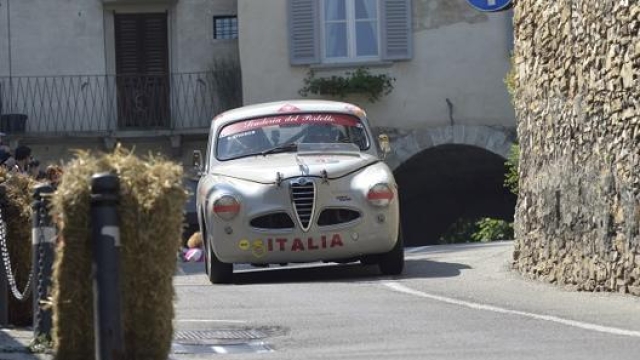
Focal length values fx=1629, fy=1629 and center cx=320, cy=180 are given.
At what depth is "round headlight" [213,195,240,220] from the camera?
15.4 meters

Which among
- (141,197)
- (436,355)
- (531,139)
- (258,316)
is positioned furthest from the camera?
(531,139)

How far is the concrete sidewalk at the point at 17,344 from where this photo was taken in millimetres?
8711

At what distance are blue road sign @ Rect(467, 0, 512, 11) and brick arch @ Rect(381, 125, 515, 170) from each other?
39.0ft

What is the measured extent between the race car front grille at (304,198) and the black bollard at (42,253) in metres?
6.35

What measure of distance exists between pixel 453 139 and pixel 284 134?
12.1 m

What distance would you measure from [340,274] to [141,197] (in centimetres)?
919

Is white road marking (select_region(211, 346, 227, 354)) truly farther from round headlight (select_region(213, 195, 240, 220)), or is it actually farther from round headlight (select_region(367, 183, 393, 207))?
round headlight (select_region(367, 183, 393, 207))

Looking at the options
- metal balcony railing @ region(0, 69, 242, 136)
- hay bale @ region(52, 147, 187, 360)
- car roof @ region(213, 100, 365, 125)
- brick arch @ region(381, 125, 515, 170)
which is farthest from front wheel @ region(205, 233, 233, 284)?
metal balcony railing @ region(0, 69, 242, 136)

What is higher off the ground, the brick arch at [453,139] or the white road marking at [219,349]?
A: the white road marking at [219,349]

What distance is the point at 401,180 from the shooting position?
30.4m

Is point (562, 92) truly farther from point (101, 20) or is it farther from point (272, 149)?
point (101, 20)

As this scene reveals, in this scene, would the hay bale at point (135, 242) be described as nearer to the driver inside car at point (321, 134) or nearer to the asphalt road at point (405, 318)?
the asphalt road at point (405, 318)

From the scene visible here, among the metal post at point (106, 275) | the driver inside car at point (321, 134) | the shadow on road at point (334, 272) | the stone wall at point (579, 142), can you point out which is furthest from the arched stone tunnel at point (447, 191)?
the metal post at point (106, 275)

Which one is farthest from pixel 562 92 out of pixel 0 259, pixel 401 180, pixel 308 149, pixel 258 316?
pixel 401 180
